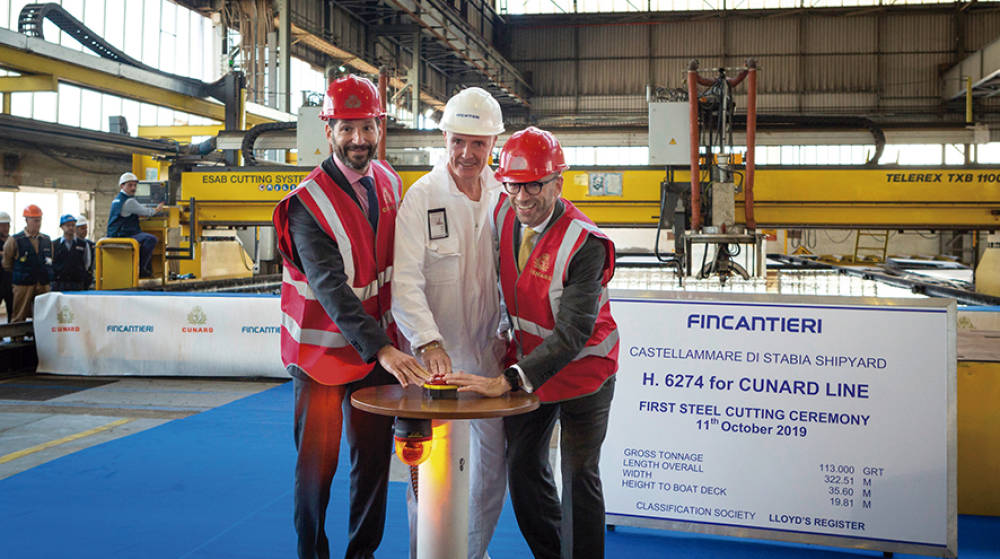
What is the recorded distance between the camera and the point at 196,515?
3.63 meters

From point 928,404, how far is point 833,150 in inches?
917

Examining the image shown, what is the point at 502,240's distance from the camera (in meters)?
2.63

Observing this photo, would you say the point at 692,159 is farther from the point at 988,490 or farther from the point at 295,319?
the point at 295,319

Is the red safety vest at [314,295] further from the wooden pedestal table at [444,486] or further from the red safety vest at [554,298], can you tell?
the red safety vest at [554,298]

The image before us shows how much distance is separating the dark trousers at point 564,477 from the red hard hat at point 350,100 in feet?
3.95

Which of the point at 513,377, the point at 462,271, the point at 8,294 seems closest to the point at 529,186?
the point at 462,271

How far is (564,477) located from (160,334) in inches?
237

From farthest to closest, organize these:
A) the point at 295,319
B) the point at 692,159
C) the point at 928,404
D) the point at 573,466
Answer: the point at 692,159 → the point at 928,404 → the point at 295,319 → the point at 573,466

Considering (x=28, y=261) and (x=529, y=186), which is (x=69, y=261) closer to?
(x=28, y=261)

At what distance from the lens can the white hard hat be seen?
2562 mm

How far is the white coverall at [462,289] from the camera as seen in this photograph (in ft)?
8.59

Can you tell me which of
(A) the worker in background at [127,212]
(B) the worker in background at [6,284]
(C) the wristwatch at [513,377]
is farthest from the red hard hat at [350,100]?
(B) the worker in background at [6,284]

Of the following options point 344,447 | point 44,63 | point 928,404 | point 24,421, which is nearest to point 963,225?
point 928,404

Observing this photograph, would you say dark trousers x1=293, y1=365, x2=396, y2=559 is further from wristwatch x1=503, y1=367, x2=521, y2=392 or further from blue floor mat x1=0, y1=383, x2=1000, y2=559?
wristwatch x1=503, y1=367, x2=521, y2=392
